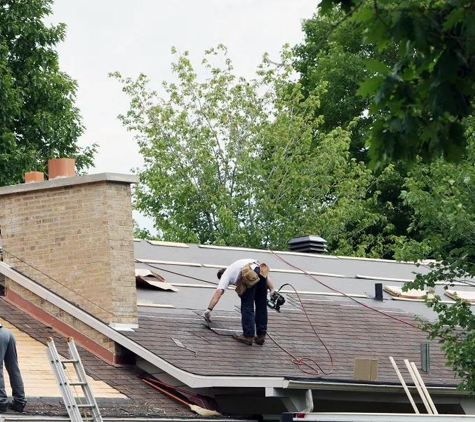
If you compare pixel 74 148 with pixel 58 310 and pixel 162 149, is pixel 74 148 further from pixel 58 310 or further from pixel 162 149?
pixel 58 310

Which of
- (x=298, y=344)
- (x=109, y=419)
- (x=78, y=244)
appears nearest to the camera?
(x=109, y=419)

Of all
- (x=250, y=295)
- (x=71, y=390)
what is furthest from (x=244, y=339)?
(x=71, y=390)

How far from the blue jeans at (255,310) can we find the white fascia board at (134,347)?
171 cm

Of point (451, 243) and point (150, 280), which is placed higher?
point (451, 243)

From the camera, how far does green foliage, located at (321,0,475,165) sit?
766 cm

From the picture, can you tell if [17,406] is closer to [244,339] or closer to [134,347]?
[134,347]

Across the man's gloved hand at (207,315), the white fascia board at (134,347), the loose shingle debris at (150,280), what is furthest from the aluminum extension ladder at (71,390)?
the loose shingle debris at (150,280)

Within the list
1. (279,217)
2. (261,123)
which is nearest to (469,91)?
(279,217)

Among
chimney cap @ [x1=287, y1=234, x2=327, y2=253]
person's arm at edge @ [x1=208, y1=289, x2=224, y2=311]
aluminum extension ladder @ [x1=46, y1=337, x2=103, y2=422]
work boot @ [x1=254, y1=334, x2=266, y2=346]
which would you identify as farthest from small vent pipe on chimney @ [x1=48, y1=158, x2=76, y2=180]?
chimney cap @ [x1=287, y1=234, x2=327, y2=253]

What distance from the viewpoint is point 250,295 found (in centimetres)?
→ 1723

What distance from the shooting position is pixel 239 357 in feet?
54.6

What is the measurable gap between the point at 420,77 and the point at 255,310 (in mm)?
9796

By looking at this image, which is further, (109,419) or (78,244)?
(78,244)

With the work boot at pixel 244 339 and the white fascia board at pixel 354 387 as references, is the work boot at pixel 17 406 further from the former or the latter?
the work boot at pixel 244 339
